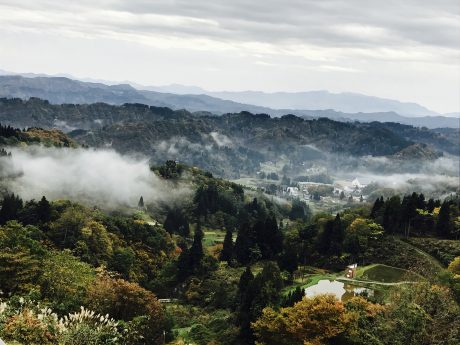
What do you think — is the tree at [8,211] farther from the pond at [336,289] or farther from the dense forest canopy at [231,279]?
the pond at [336,289]

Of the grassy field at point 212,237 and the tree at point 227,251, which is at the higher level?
the tree at point 227,251

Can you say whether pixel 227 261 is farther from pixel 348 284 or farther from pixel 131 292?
pixel 131 292

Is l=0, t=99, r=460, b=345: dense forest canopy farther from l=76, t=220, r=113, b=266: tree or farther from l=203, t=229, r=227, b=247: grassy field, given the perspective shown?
l=203, t=229, r=227, b=247: grassy field

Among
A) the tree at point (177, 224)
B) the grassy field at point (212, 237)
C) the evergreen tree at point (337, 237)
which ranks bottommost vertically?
the grassy field at point (212, 237)

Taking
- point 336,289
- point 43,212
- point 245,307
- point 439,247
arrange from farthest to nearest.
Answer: point 43,212, point 439,247, point 336,289, point 245,307

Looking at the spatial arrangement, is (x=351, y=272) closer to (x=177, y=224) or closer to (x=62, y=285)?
(x=62, y=285)

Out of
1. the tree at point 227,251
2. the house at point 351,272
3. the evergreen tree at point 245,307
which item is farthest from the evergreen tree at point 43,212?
the house at point 351,272

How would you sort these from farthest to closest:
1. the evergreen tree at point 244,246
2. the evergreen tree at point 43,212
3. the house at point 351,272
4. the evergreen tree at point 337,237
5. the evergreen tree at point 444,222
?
1. the evergreen tree at point 43,212
2. the evergreen tree at point 244,246
3. the evergreen tree at point 444,222
4. the evergreen tree at point 337,237
5. the house at point 351,272

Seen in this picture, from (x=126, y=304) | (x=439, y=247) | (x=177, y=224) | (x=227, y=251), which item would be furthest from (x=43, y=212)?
(x=439, y=247)

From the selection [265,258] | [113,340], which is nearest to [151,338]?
[113,340]
